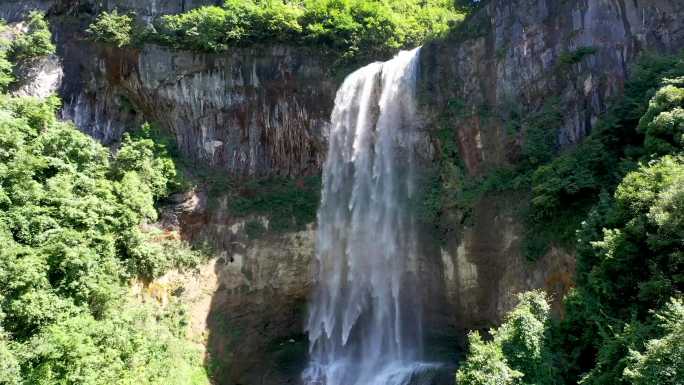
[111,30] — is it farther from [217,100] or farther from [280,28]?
[280,28]

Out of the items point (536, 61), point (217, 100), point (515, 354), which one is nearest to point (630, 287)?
point (515, 354)

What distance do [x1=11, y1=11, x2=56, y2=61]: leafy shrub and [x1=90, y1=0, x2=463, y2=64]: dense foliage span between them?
212cm

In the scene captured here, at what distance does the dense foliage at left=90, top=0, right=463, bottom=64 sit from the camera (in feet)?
79.8

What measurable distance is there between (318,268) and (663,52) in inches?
606

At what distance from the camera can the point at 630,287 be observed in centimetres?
1073

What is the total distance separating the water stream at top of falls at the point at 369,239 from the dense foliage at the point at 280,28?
8.24 ft

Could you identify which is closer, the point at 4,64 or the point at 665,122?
the point at 665,122

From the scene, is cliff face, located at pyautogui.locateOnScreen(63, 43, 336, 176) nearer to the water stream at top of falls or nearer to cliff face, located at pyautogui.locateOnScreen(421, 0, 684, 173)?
the water stream at top of falls

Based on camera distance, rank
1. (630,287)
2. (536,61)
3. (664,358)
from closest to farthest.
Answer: (664,358), (630,287), (536,61)

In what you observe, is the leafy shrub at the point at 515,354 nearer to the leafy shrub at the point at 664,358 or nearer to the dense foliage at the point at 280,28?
the leafy shrub at the point at 664,358

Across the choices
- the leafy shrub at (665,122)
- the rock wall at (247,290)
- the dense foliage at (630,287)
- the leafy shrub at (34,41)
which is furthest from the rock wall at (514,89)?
the leafy shrub at (34,41)

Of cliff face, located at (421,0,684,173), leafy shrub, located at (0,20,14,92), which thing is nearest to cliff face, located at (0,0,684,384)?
cliff face, located at (421,0,684,173)

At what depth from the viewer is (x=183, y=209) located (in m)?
22.4

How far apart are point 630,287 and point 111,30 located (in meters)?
23.9
